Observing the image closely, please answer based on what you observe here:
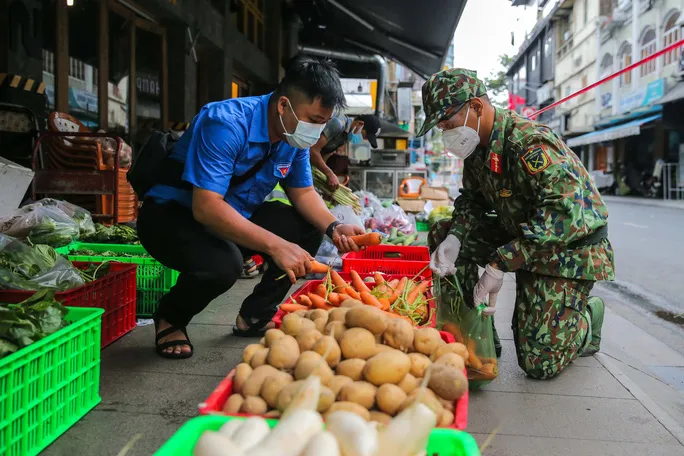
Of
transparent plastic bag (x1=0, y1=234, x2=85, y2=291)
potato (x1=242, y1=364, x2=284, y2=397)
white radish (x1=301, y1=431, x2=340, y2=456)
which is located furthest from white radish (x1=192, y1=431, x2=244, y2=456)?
transparent plastic bag (x1=0, y1=234, x2=85, y2=291)

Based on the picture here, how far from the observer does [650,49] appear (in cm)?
2644

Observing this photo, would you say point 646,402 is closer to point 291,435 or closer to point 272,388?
point 272,388

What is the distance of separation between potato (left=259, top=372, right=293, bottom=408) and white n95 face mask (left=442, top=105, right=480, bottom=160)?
5.91 ft

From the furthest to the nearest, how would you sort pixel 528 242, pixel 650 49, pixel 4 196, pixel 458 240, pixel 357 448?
pixel 650 49, pixel 4 196, pixel 458 240, pixel 528 242, pixel 357 448

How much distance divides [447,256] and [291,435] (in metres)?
2.30

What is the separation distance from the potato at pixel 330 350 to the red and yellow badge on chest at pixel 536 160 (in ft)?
5.06

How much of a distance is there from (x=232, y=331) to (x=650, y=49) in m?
29.1

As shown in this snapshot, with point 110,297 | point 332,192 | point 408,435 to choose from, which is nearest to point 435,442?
point 408,435

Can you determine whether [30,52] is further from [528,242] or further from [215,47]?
[528,242]

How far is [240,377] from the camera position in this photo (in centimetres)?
160

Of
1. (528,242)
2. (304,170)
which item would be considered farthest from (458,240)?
(304,170)

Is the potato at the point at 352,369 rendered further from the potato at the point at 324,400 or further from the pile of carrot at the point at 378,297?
the pile of carrot at the point at 378,297

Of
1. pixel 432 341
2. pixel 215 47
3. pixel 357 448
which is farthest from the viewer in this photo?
pixel 215 47

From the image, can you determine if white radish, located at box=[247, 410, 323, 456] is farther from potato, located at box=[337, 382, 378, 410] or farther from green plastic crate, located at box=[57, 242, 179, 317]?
green plastic crate, located at box=[57, 242, 179, 317]
